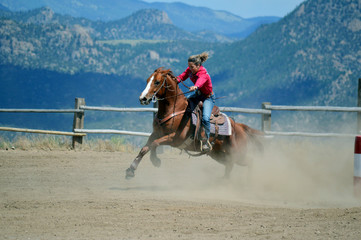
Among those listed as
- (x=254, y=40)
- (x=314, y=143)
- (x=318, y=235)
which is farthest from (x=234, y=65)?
(x=318, y=235)

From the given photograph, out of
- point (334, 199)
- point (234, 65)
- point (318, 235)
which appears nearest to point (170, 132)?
point (334, 199)

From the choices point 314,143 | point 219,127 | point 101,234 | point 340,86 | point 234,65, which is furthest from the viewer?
point 234,65

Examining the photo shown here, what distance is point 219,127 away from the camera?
10.3 metres

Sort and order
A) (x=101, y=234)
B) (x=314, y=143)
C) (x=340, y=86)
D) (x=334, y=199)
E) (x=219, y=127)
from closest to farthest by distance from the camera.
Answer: (x=101, y=234) < (x=334, y=199) < (x=219, y=127) < (x=314, y=143) < (x=340, y=86)

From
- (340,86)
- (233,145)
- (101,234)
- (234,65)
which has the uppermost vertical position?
(234,65)

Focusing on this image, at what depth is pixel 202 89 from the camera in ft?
32.3

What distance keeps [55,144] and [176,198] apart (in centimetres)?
755

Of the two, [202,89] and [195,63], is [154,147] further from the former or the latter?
[195,63]

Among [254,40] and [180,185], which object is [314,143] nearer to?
[180,185]

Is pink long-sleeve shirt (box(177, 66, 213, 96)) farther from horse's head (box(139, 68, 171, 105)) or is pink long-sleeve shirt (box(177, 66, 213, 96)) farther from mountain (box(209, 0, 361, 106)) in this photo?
mountain (box(209, 0, 361, 106))

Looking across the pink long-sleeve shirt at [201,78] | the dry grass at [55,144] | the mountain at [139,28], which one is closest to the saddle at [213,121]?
the pink long-sleeve shirt at [201,78]

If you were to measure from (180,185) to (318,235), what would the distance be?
15.4ft

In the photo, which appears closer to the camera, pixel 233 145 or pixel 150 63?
pixel 233 145

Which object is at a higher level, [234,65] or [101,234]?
[234,65]
